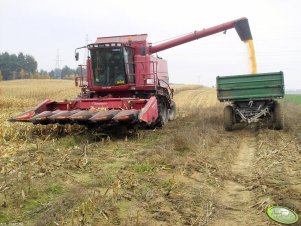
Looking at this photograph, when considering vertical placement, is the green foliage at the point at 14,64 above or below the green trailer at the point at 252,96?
above

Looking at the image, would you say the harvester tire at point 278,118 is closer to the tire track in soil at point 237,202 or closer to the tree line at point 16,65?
the tire track in soil at point 237,202

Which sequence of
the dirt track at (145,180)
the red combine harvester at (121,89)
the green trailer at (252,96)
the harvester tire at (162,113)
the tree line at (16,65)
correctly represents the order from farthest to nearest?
1. the tree line at (16,65)
2. the harvester tire at (162,113)
3. the green trailer at (252,96)
4. the red combine harvester at (121,89)
5. the dirt track at (145,180)

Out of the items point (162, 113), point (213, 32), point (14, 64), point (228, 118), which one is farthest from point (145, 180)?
point (14, 64)

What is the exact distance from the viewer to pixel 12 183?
16.6ft

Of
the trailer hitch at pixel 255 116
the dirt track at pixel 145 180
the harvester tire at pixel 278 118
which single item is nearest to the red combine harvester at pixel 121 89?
the dirt track at pixel 145 180

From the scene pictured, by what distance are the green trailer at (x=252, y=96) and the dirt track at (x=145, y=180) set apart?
7.46 ft

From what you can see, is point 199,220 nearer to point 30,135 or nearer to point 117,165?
point 117,165

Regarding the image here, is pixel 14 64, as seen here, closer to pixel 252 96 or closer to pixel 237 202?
pixel 252 96

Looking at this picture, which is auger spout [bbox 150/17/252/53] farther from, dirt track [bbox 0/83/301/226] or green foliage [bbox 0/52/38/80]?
green foliage [bbox 0/52/38/80]

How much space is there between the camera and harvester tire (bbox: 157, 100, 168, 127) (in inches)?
484

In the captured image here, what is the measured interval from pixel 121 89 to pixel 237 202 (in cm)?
739

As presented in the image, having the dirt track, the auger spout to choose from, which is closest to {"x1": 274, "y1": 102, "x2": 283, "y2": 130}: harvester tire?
the dirt track

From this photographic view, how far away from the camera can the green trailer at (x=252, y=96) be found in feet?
37.3

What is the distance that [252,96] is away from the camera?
11555mm
